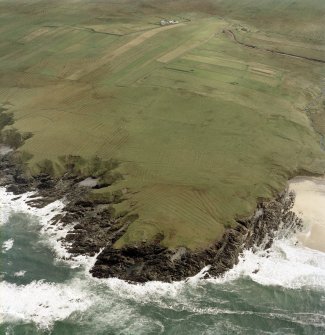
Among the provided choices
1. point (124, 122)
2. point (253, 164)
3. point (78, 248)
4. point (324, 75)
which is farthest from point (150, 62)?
point (78, 248)

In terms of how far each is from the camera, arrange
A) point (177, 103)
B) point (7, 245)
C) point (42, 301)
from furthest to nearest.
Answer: point (177, 103), point (7, 245), point (42, 301)

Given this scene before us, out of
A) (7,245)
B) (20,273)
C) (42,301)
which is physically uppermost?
(7,245)

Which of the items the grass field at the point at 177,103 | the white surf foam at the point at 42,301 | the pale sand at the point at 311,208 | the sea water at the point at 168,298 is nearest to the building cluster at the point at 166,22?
the grass field at the point at 177,103

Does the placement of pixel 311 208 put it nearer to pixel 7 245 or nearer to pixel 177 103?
pixel 177 103

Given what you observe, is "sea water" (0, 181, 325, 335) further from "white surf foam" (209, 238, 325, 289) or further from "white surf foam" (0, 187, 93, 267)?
"white surf foam" (0, 187, 93, 267)

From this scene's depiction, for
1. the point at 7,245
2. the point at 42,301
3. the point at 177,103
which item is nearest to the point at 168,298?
the point at 42,301

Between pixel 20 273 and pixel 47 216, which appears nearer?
pixel 20 273

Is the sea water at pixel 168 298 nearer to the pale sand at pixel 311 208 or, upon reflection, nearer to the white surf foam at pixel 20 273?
the white surf foam at pixel 20 273
